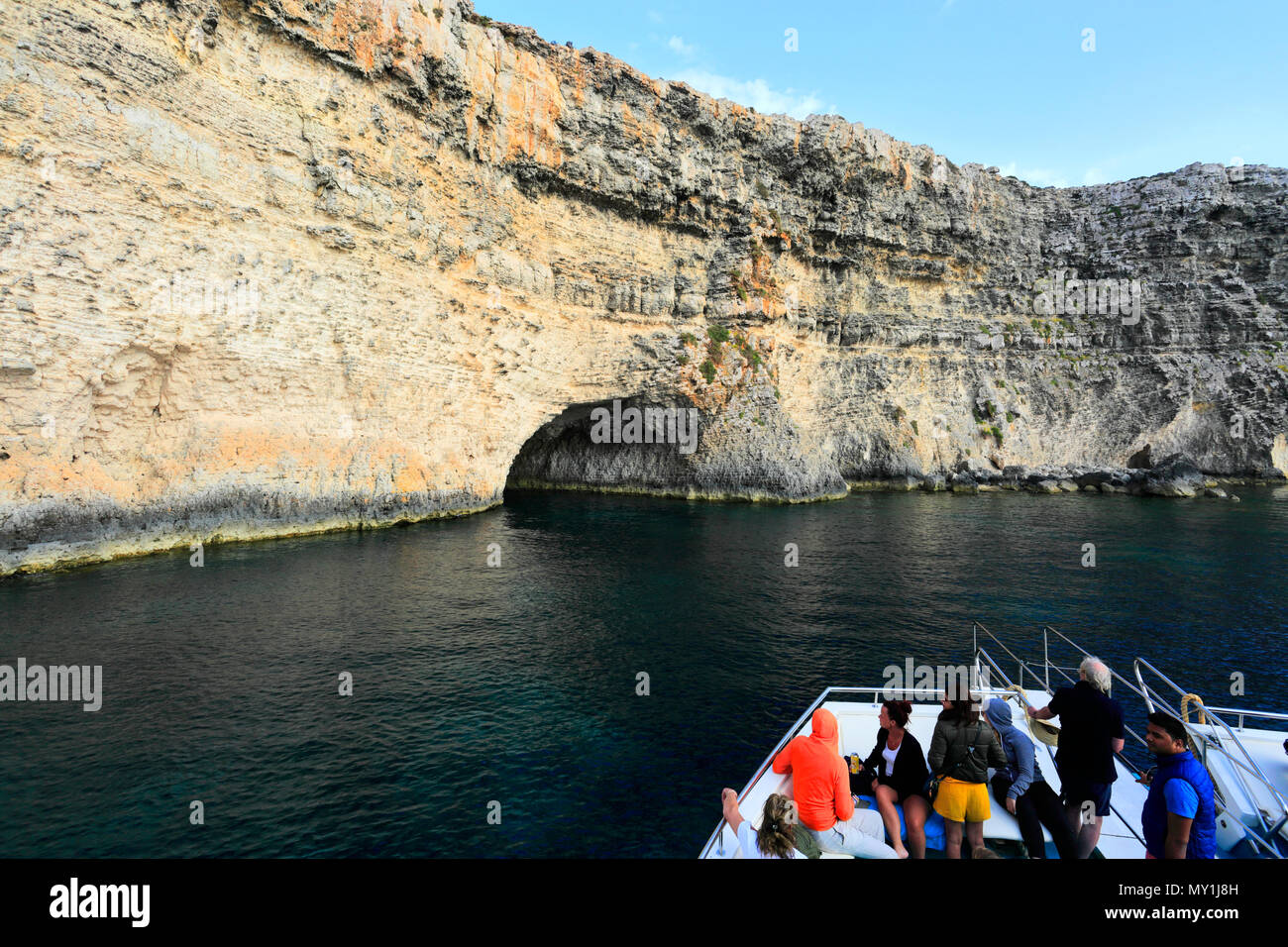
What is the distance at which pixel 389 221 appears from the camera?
30.7 m

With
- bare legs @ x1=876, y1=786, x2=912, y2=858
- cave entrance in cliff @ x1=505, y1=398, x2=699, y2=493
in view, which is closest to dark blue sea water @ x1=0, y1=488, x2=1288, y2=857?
bare legs @ x1=876, y1=786, x2=912, y2=858

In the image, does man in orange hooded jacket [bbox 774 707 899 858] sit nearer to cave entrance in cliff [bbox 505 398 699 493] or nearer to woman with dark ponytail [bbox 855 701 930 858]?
woman with dark ponytail [bbox 855 701 930 858]

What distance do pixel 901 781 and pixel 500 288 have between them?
34.8 meters

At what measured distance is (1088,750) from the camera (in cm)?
606

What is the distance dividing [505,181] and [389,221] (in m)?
8.70

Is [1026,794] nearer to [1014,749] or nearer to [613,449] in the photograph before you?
[1014,749]

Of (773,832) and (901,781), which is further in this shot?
(901,781)

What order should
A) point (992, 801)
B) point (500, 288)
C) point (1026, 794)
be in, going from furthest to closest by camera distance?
point (500, 288) < point (992, 801) < point (1026, 794)

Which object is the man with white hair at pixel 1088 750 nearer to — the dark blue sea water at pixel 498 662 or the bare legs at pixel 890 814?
the bare legs at pixel 890 814

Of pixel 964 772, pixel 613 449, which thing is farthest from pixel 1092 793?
pixel 613 449

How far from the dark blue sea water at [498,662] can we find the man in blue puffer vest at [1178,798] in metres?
5.11

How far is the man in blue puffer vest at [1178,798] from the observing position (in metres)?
4.96
